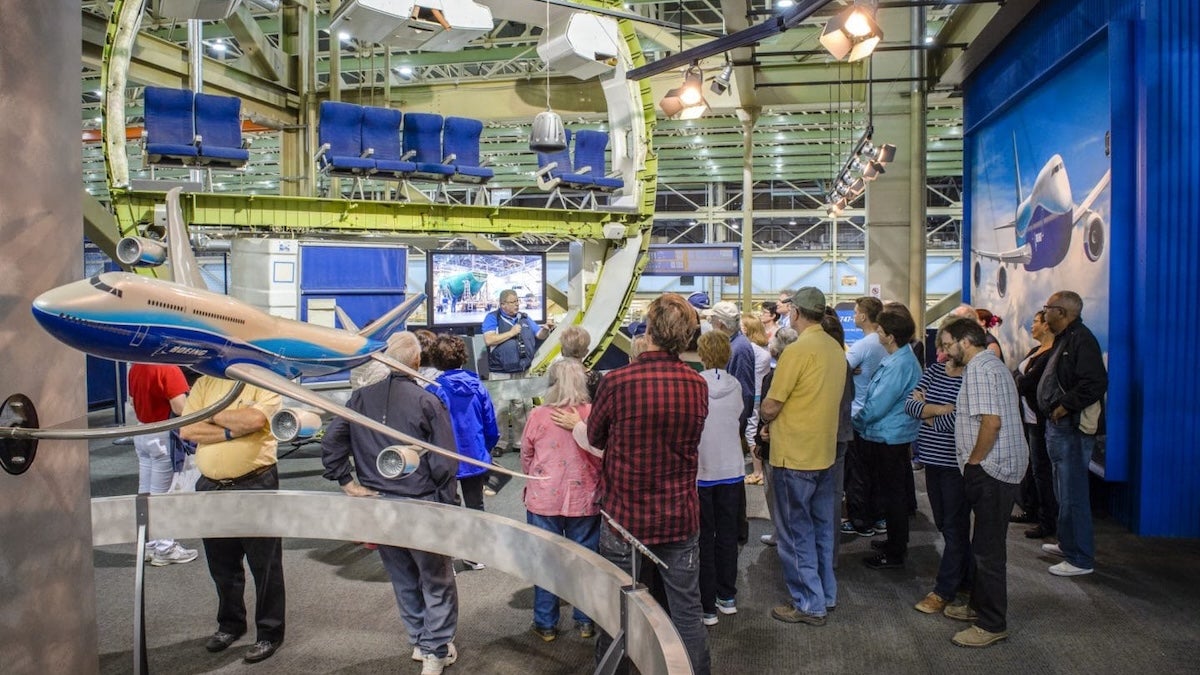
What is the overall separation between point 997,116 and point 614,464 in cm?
708

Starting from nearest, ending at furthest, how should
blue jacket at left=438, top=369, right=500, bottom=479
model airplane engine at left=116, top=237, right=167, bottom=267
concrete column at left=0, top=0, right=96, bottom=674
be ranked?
model airplane engine at left=116, top=237, right=167, bottom=267 < concrete column at left=0, top=0, right=96, bottom=674 < blue jacket at left=438, top=369, right=500, bottom=479

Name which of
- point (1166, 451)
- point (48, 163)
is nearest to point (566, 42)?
point (1166, 451)

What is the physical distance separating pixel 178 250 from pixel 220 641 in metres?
3.12

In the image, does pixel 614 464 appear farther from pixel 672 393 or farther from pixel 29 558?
pixel 29 558

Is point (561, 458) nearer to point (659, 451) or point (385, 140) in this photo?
point (659, 451)

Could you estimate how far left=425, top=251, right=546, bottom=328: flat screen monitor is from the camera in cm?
870

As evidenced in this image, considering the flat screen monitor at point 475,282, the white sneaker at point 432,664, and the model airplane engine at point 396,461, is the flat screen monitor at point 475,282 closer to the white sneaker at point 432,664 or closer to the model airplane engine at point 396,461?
the white sneaker at point 432,664

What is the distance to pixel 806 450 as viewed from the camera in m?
4.09

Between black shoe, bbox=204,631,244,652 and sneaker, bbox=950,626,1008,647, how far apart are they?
338 centimetres

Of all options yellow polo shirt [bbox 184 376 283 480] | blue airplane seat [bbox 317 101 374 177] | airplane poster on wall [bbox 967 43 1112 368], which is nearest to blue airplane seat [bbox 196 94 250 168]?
blue airplane seat [bbox 317 101 374 177]

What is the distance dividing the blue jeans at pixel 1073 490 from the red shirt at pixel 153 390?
4.83m

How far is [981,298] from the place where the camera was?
895 centimetres

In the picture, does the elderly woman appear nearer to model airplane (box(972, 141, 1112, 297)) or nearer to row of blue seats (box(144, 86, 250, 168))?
model airplane (box(972, 141, 1112, 297))

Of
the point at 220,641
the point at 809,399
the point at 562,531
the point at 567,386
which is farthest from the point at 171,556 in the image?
the point at 809,399
